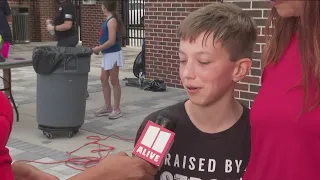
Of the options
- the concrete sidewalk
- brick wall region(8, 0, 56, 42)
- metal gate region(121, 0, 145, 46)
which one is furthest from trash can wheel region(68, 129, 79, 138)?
brick wall region(8, 0, 56, 42)

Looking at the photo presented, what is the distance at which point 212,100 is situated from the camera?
172cm

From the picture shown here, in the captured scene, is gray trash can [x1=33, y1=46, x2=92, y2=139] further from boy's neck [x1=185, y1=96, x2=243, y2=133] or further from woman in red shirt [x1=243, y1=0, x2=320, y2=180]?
woman in red shirt [x1=243, y1=0, x2=320, y2=180]

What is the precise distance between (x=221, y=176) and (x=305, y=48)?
59 cm

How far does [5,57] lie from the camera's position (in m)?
6.41

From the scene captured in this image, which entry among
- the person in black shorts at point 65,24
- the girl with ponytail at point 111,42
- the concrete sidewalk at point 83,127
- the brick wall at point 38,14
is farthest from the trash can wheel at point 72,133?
the brick wall at point 38,14

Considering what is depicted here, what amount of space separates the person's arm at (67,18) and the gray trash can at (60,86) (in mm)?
1582

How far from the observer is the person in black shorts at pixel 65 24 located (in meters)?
7.29

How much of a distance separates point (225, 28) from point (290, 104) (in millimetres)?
387

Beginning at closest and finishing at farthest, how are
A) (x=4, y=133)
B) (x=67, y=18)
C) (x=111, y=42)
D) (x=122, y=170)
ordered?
(x=122, y=170) → (x=4, y=133) → (x=111, y=42) → (x=67, y=18)

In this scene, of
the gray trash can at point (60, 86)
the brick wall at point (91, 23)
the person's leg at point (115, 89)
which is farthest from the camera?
the brick wall at point (91, 23)

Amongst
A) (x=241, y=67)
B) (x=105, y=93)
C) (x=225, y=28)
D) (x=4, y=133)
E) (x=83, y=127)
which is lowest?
(x=83, y=127)

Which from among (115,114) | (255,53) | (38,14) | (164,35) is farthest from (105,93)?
(38,14)

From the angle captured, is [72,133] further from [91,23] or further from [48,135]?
[91,23]

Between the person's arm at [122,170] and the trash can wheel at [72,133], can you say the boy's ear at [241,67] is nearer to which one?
the person's arm at [122,170]
